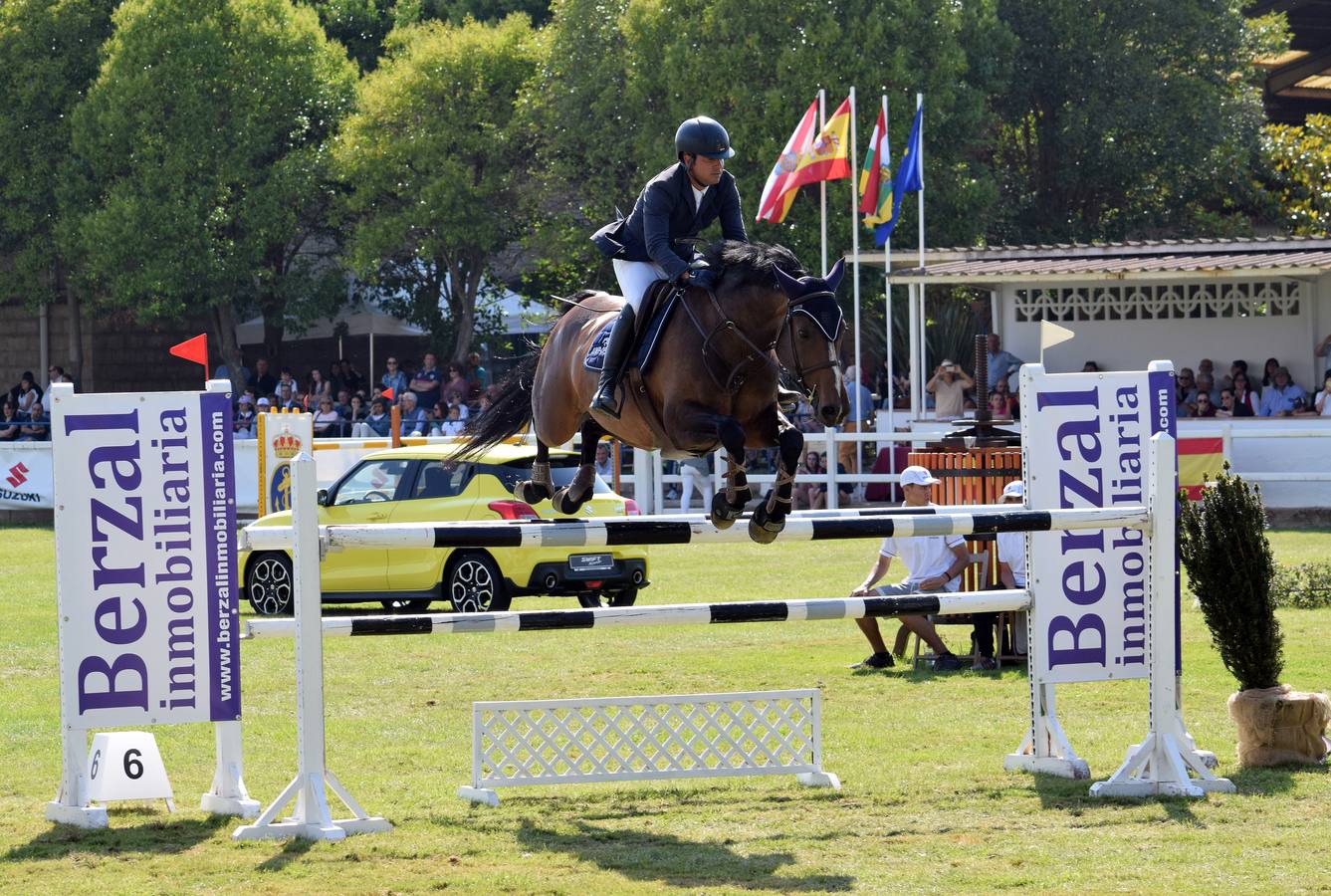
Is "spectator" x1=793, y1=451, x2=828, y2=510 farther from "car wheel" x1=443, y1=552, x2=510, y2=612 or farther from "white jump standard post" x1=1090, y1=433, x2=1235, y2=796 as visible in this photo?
"white jump standard post" x1=1090, y1=433, x2=1235, y2=796

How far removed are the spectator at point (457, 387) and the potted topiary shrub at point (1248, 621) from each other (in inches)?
739

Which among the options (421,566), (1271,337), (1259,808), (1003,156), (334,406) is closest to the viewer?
(1259,808)

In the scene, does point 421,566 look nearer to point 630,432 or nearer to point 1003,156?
point 630,432

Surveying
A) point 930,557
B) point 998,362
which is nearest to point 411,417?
point 998,362

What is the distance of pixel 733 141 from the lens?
2872 centimetres

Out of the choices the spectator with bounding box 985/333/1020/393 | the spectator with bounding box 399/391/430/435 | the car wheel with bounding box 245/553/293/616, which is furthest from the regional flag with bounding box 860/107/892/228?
the car wheel with bounding box 245/553/293/616

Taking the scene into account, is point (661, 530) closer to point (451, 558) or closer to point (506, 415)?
point (506, 415)

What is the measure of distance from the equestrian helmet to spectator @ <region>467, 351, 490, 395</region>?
19637 mm

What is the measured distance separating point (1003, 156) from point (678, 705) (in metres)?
29.3

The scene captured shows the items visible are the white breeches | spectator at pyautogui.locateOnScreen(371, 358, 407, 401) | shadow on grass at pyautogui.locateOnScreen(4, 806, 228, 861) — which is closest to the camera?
shadow on grass at pyautogui.locateOnScreen(4, 806, 228, 861)

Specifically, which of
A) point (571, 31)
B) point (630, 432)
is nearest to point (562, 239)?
point (571, 31)

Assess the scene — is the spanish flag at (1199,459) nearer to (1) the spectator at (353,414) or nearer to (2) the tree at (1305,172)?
(1) the spectator at (353,414)

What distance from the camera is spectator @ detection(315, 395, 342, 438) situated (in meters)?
26.0

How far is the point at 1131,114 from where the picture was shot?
3275 cm
